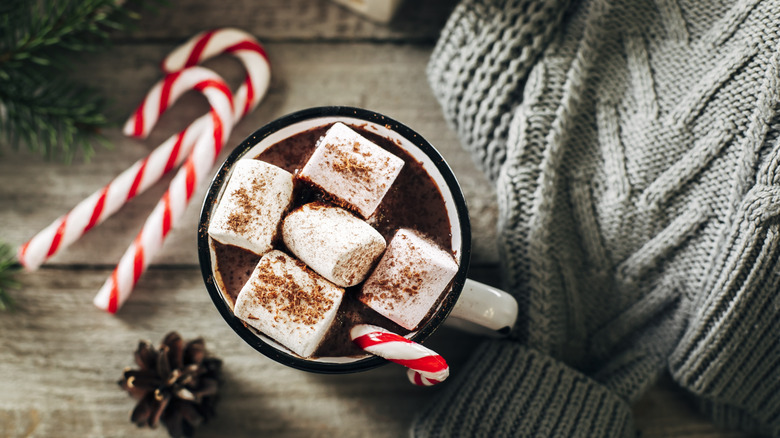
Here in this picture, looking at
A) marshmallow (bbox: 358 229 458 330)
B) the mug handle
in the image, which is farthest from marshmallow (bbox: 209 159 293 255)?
the mug handle

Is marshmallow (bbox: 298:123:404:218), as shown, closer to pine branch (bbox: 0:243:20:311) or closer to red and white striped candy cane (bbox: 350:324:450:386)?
red and white striped candy cane (bbox: 350:324:450:386)

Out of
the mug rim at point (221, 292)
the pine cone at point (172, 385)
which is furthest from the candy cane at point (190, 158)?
the mug rim at point (221, 292)

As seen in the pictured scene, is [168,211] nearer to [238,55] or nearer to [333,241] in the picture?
[238,55]

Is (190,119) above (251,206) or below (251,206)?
below

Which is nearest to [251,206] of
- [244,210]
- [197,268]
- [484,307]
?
[244,210]

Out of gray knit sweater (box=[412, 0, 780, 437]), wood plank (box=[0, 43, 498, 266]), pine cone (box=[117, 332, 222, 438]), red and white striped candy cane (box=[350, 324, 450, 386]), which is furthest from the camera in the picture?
wood plank (box=[0, 43, 498, 266])

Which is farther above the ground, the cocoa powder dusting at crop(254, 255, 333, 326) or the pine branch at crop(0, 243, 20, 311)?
the cocoa powder dusting at crop(254, 255, 333, 326)
